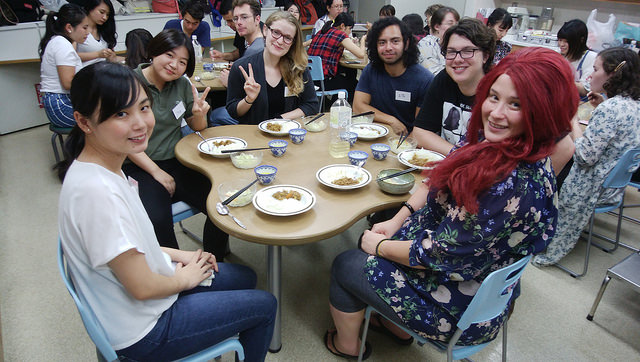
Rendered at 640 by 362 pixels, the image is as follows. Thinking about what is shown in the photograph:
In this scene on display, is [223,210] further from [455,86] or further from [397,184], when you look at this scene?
[455,86]

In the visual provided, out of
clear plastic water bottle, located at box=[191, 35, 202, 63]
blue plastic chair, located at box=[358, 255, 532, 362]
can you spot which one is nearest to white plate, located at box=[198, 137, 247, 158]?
blue plastic chair, located at box=[358, 255, 532, 362]

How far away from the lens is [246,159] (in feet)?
5.56

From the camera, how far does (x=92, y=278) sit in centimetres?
100

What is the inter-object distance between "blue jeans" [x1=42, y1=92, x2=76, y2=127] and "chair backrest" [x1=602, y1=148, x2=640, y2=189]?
12.6 ft

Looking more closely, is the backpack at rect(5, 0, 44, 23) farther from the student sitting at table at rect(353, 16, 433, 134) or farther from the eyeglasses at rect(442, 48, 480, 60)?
the eyeglasses at rect(442, 48, 480, 60)

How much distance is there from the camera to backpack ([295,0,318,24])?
6.90 metres

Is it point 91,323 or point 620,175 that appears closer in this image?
point 91,323

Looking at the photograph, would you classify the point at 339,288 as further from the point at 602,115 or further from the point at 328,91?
the point at 328,91

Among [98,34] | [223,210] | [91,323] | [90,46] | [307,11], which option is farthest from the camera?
[307,11]

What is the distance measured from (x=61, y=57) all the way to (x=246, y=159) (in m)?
2.29

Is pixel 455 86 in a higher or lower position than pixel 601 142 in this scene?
higher

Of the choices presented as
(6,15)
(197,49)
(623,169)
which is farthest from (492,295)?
(6,15)

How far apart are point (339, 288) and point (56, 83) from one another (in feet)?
9.84

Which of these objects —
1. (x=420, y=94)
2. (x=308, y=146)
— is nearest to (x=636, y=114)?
(x=420, y=94)
